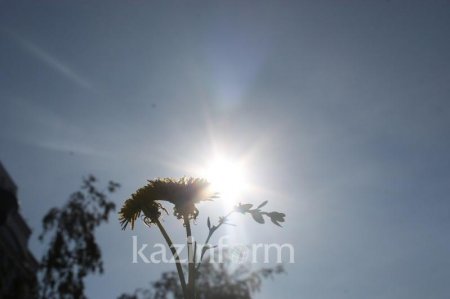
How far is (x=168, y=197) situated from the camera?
8.65 ft

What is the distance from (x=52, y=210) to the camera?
55.6ft

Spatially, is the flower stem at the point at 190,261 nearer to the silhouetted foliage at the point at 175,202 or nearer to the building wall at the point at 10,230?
the silhouetted foliage at the point at 175,202

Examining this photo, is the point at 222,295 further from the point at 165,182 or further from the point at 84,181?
the point at 165,182

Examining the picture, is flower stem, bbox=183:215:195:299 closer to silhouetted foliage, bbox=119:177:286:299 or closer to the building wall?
silhouetted foliage, bbox=119:177:286:299

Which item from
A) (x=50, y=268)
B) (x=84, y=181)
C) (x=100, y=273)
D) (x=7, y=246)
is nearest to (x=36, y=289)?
(x=50, y=268)

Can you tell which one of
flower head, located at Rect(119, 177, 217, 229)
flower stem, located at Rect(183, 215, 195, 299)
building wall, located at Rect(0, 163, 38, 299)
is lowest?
flower stem, located at Rect(183, 215, 195, 299)

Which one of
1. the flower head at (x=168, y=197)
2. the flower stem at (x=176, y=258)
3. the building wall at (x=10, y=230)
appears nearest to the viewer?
the flower stem at (x=176, y=258)

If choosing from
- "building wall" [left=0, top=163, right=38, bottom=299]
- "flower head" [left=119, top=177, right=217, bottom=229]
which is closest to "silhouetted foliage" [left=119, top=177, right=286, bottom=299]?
"flower head" [left=119, top=177, right=217, bottom=229]

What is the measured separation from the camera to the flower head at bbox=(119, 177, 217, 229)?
2650 mm

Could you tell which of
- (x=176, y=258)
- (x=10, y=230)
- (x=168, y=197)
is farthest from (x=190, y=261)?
(x=10, y=230)

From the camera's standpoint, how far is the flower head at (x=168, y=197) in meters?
2.65

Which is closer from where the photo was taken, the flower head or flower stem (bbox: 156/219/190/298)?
flower stem (bbox: 156/219/190/298)

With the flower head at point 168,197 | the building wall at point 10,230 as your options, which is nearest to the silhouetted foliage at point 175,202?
the flower head at point 168,197

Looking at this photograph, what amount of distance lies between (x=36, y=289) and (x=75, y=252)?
1.87 meters
